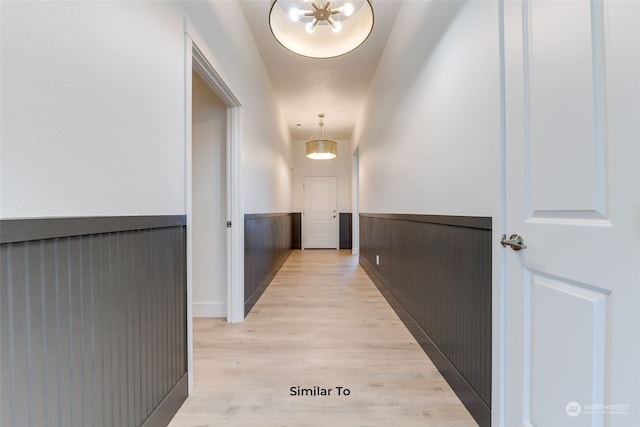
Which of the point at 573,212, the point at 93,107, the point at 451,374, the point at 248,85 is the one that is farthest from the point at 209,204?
the point at 573,212

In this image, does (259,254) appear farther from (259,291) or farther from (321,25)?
(321,25)

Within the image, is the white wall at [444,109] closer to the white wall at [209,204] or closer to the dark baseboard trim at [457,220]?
the dark baseboard trim at [457,220]

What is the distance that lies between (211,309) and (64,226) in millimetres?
2048

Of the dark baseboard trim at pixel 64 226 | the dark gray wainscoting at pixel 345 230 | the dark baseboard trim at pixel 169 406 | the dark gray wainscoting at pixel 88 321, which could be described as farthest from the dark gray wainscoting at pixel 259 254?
the dark gray wainscoting at pixel 345 230

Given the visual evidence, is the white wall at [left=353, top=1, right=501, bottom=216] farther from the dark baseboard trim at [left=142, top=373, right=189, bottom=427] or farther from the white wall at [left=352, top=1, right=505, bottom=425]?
the dark baseboard trim at [left=142, top=373, right=189, bottom=427]

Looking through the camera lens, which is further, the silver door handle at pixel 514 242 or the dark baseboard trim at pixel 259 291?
the dark baseboard trim at pixel 259 291

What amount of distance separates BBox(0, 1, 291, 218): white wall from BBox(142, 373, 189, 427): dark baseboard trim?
87 cm

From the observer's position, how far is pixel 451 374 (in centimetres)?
155

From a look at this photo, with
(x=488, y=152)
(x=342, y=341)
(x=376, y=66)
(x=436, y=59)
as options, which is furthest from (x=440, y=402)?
(x=376, y=66)

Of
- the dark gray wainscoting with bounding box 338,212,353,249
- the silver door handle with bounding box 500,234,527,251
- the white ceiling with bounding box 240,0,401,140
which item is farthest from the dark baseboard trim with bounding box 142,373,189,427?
the dark gray wainscoting with bounding box 338,212,353,249

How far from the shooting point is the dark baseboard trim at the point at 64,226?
62 centimetres

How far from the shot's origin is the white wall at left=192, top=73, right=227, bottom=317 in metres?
2.56

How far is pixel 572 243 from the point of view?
81cm

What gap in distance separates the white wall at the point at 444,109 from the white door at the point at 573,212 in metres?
0.15
